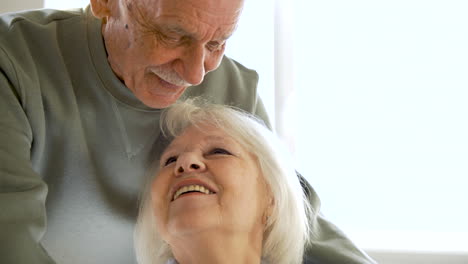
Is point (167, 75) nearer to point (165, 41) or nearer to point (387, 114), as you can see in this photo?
point (165, 41)

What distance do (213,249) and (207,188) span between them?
0.49ft

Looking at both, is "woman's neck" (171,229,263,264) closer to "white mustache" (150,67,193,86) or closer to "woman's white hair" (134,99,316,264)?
"woman's white hair" (134,99,316,264)

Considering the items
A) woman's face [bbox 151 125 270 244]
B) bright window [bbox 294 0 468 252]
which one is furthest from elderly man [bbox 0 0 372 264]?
bright window [bbox 294 0 468 252]

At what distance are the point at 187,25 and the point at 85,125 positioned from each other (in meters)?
0.41

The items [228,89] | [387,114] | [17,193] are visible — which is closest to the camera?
[17,193]

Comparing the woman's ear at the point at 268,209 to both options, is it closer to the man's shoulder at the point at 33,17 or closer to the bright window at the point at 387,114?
the man's shoulder at the point at 33,17

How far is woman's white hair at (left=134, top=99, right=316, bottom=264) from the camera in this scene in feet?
4.99

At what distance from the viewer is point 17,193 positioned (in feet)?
3.45

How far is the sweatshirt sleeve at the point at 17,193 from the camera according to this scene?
3.28 ft

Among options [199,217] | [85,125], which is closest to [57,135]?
[85,125]

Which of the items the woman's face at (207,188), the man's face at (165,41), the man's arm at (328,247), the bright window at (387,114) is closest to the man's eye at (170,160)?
the woman's face at (207,188)

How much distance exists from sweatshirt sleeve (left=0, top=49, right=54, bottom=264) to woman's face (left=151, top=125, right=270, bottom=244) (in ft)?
1.25

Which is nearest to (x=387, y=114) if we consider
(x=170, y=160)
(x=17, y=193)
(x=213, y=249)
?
(x=170, y=160)

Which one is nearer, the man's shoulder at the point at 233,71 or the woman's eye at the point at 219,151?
the woman's eye at the point at 219,151
